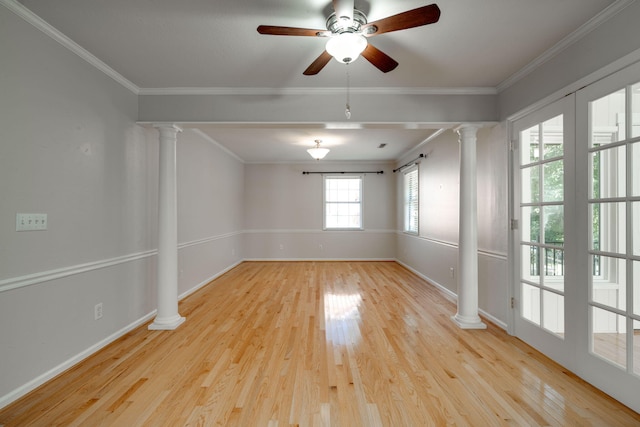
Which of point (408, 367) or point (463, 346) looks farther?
point (463, 346)

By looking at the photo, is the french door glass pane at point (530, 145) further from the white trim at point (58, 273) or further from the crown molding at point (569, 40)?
the white trim at point (58, 273)

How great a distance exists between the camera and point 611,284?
197 centimetres

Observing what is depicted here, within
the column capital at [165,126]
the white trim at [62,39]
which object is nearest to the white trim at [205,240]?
the column capital at [165,126]

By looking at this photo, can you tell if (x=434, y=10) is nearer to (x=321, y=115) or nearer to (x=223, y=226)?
(x=321, y=115)

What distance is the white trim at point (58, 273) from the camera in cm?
183

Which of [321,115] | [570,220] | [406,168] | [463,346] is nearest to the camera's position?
[570,220]

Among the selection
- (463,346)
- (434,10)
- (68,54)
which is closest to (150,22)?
(68,54)

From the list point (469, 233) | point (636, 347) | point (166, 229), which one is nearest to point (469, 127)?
point (469, 233)

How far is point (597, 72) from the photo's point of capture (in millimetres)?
1986

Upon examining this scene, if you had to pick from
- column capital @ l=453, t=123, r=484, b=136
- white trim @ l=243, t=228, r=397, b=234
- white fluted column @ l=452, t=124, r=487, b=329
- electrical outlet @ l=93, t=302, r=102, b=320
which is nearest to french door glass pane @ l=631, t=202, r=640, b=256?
white fluted column @ l=452, t=124, r=487, b=329

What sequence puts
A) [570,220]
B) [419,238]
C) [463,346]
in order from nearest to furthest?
[570,220], [463,346], [419,238]

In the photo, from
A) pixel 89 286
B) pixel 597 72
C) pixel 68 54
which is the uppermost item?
pixel 68 54

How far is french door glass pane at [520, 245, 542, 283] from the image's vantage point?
8.57 ft

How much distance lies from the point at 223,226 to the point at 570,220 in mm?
5305
